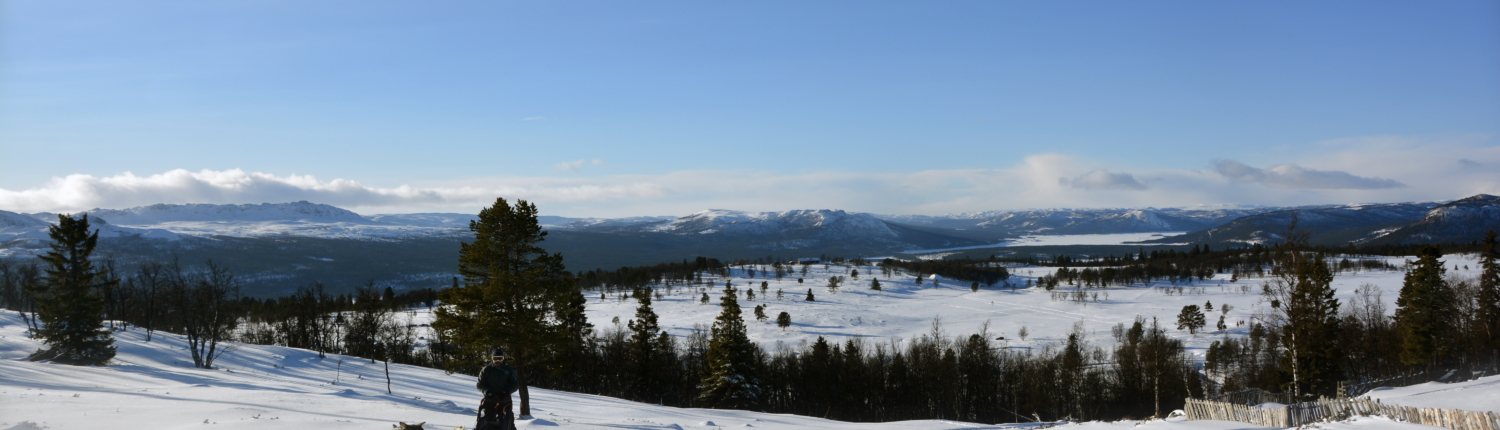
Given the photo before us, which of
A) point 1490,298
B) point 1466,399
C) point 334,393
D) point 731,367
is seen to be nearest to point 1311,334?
point 1490,298

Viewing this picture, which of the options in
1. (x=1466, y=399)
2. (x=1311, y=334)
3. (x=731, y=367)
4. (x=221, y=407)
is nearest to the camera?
(x=221, y=407)

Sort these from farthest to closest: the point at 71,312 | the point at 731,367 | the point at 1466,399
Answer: the point at 731,367, the point at 71,312, the point at 1466,399

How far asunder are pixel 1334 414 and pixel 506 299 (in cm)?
2681

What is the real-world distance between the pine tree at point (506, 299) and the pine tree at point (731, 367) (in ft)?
74.1

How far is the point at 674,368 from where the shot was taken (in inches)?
2697

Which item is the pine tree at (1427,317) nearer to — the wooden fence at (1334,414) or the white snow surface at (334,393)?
the white snow surface at (334,393)

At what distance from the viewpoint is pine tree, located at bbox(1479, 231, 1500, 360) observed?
155ft

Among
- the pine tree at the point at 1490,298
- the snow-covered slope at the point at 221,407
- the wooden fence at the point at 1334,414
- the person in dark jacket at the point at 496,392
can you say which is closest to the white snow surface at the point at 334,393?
the snow-covered slope at the point at 221,407

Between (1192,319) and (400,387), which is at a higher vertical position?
(400,387)

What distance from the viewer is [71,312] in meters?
33.8

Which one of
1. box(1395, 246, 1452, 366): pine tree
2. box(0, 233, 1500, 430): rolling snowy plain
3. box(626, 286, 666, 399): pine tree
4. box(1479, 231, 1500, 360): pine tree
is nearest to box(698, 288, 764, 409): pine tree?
box(626, 286, 666, 399): pine tree

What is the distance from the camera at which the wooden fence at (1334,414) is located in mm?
15469

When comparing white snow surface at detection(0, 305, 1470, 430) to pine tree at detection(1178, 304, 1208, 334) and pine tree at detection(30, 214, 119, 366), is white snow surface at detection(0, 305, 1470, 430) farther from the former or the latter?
pine tree at detection(1178, 304, 1208, 334)

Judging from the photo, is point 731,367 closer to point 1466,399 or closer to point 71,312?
point 1466,399
